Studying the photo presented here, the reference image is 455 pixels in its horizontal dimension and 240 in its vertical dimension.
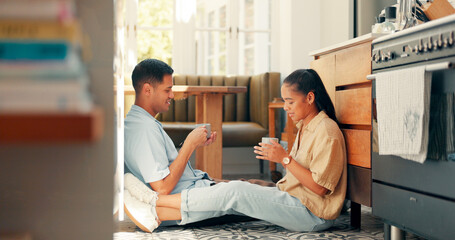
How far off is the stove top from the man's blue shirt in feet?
3.35

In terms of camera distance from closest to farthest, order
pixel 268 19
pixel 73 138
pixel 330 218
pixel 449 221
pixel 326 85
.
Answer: pixel 73 138 → pixel 449 221 → pixel 330 218 → pixel 326 85 → pixel 268 19

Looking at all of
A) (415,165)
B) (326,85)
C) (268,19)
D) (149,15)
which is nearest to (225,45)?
(268,19)

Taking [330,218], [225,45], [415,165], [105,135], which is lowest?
[330,218]

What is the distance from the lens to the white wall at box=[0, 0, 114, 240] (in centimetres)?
78

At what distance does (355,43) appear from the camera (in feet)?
7.52

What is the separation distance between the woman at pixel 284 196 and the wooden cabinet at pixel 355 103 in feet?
0.19

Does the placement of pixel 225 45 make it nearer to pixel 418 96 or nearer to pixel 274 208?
pixel 274 208

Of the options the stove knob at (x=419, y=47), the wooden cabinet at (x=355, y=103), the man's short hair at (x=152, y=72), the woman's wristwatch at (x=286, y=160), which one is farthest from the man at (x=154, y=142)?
the stove knob at (x=419, y=47)

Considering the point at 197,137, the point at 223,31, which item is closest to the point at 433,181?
the point at 197,137

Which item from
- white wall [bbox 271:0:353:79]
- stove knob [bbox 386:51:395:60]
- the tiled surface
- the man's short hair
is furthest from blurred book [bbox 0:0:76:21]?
white wall [bbox 271:0:353:79]

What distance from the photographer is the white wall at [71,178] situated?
0.78 meters

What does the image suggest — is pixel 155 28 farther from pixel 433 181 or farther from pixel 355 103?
pixel 433 181

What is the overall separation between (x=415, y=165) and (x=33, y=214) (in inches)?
55.4

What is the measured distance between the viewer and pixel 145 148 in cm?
229
